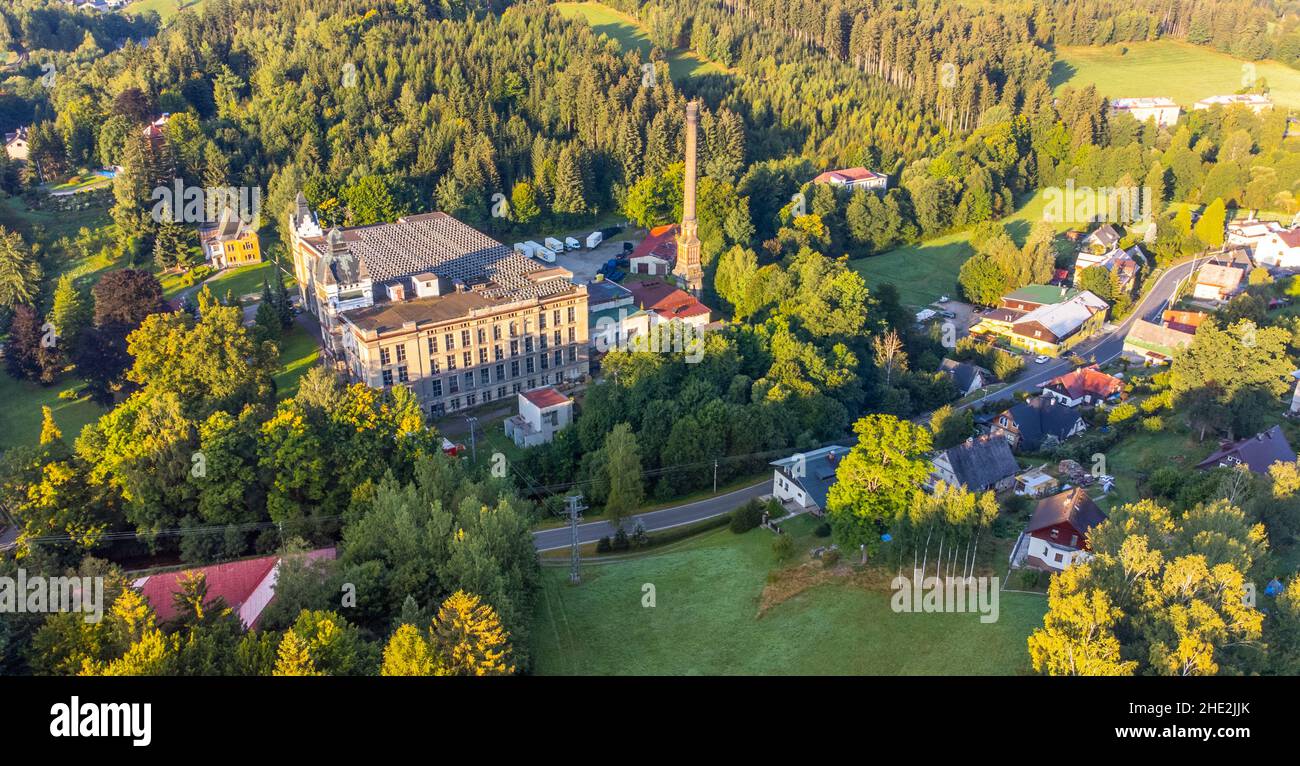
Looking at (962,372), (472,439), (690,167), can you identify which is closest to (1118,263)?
(962,372)

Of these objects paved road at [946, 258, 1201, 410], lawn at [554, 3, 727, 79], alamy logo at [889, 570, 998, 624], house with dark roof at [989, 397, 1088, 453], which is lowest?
paved road at [946, 258, 1201, 410]

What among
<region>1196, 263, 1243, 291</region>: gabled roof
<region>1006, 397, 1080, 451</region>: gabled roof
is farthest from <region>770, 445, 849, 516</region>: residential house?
<region>1196, 263, 1243, 291</region>: gabled roof

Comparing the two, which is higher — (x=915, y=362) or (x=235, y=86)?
(x=235, y=86)

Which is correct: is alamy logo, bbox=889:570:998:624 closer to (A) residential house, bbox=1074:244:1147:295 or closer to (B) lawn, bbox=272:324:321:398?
(B) lawn, bbox=272:324:321:398

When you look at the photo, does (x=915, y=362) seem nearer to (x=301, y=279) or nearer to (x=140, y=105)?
(x=301, y=279)

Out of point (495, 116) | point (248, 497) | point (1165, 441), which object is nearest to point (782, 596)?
point (248, 497)

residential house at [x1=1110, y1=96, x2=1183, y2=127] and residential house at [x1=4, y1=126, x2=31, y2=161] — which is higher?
residential house at [x1=4, y1=126, x2=31, y2=161]

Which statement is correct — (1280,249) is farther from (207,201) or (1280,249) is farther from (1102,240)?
(207,201)

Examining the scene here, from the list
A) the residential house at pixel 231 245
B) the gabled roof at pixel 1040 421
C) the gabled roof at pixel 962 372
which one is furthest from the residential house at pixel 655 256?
the gabled roof at pixel 1040 421
